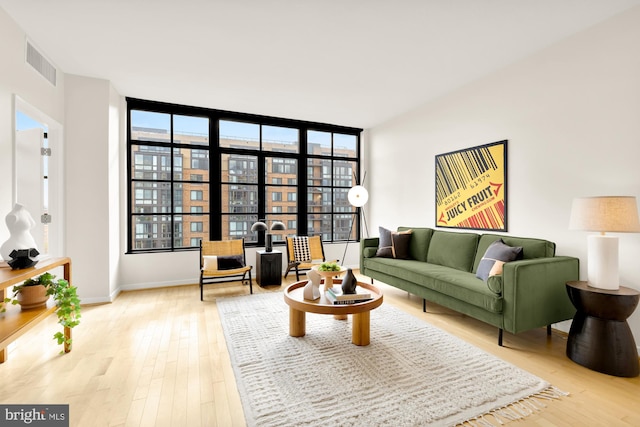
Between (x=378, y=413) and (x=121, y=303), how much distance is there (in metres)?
3.54

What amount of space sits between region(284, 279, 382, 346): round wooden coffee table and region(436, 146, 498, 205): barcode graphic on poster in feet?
6.80

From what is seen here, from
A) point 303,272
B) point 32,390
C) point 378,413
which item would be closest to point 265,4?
point 378,413

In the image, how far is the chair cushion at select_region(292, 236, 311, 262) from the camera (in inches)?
201

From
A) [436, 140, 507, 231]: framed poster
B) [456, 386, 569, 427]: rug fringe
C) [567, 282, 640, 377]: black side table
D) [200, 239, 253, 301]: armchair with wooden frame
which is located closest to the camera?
[456, 386, 569, 427]: rug fringe

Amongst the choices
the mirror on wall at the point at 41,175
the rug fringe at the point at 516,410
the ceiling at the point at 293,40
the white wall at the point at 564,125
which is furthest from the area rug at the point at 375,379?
the ceiling at the point at 293,40

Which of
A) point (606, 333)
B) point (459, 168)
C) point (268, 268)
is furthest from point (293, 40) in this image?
point (606, 333)

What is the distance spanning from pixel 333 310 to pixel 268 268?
7.87 feet

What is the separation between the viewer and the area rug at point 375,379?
179 cm

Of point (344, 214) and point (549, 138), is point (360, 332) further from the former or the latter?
point (344, 214)

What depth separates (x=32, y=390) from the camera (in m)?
2.00

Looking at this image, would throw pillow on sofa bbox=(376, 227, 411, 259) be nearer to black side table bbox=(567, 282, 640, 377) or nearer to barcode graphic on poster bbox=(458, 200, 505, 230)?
barcode graphic on poster bbox=(458, 200, 505, 230)

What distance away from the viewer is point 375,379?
7.06 ft

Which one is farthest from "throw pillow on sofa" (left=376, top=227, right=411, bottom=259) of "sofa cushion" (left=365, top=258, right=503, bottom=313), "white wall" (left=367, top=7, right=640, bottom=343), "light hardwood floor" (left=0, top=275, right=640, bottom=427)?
"white wall" (left=367, top=7, right=640, bottom=343)

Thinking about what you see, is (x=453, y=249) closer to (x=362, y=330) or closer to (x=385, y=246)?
(x=385, y=246)
